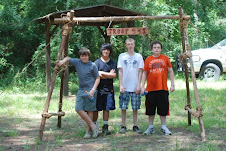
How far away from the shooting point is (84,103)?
212 inches

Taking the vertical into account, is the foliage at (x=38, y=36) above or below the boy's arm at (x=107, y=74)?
above

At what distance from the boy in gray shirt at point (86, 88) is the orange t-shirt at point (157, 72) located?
85 cm

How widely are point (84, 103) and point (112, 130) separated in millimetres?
862

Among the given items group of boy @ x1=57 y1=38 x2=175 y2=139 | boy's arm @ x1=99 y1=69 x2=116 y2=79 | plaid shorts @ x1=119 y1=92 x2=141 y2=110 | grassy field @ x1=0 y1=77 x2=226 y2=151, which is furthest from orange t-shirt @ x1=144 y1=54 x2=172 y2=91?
grassy field @ x1=0 y1=77 x2=226 y2=151

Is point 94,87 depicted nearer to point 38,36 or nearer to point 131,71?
point 131,71

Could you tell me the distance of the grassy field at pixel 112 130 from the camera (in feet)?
15.8

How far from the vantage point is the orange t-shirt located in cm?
545

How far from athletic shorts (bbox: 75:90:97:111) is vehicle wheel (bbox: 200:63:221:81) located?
355 inches

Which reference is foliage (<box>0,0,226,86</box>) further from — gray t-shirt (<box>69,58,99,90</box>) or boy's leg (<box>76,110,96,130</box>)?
boy's leg (<box>76,110,96,130</box>)

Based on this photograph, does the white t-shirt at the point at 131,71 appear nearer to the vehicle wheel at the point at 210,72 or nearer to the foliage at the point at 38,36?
the foliage at the point at 38,36

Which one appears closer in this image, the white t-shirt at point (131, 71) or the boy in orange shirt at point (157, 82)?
the boy in orange shirt at point (157, 82)

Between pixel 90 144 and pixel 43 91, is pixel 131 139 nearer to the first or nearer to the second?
pixel 90 144

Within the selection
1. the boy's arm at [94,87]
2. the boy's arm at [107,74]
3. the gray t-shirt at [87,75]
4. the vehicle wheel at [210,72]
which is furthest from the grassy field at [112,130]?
the vehicle wheel at [210,72]

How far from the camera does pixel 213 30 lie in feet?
80.6
